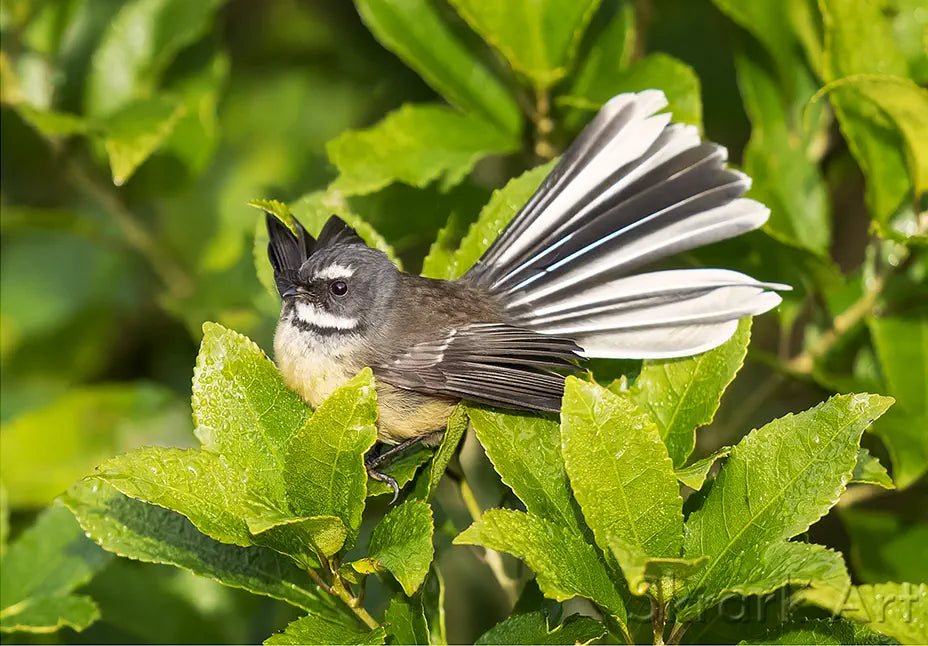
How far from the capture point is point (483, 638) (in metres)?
2.57

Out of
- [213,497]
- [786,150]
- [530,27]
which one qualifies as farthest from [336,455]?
[786,150]

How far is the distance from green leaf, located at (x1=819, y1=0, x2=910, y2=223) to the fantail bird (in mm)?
466

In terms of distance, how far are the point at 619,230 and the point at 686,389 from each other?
74cm

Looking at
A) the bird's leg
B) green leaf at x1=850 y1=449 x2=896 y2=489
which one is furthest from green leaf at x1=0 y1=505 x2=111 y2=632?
green leaf at x1=850 y1=449 x2=896 y2=489

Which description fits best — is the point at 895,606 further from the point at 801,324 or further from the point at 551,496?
the point at 801,324

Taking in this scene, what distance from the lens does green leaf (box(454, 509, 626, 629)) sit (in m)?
2.29

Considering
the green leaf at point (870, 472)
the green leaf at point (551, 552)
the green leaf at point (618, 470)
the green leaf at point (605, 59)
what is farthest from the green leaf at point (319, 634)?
the green leaf at point (605, 59)

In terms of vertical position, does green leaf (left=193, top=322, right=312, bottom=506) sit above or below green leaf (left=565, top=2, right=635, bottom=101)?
below

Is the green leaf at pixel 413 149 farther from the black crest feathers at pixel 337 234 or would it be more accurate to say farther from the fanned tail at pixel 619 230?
the fanned tail at pixel 619 230

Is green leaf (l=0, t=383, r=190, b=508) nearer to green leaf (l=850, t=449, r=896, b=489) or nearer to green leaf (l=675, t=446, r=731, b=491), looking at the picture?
green leaf (l=675, t=446, r=731, b=491)

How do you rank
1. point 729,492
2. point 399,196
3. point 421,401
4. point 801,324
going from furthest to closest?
point 801,324 → point 399,196 → point 421,401 → point 729,492

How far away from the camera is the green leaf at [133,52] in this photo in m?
4.21

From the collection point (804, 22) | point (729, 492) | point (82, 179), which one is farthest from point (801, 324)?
point (82, 179)

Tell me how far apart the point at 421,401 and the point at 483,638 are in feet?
2.94
